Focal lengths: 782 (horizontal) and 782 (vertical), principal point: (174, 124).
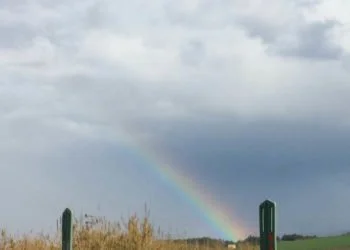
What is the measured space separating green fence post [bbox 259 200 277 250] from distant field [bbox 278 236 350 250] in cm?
1378

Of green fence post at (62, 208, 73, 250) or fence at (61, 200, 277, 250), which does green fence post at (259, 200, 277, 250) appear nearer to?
fence at (61, 200, 277, 250)

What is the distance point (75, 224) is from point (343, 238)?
1747 centimetres

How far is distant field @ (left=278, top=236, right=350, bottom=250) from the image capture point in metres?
26.5

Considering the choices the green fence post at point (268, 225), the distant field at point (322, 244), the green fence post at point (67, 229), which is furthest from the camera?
the distant field at point (322, 244)

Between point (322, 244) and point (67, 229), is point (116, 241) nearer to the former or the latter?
point (67, 229)

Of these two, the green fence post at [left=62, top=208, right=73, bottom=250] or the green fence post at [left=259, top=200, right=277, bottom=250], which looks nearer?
the green fence post at [left=259, top=200, right=277, bottom=250]

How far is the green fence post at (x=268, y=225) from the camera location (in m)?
11.0

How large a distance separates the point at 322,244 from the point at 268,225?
18431 mm

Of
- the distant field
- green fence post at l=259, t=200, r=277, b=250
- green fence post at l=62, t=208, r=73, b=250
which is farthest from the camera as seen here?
the distant field

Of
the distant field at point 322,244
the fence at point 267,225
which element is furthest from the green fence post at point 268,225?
the distant field at point 322,244

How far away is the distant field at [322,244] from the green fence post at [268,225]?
13.8 metres

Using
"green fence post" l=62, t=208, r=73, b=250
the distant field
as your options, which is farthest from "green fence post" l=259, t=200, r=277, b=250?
the distant field

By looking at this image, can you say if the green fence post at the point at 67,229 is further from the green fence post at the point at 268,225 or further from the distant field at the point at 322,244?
the distant field at the point at 322,244

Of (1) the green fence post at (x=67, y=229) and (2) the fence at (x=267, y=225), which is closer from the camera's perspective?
(2) the fence at (x=267, y=225)
